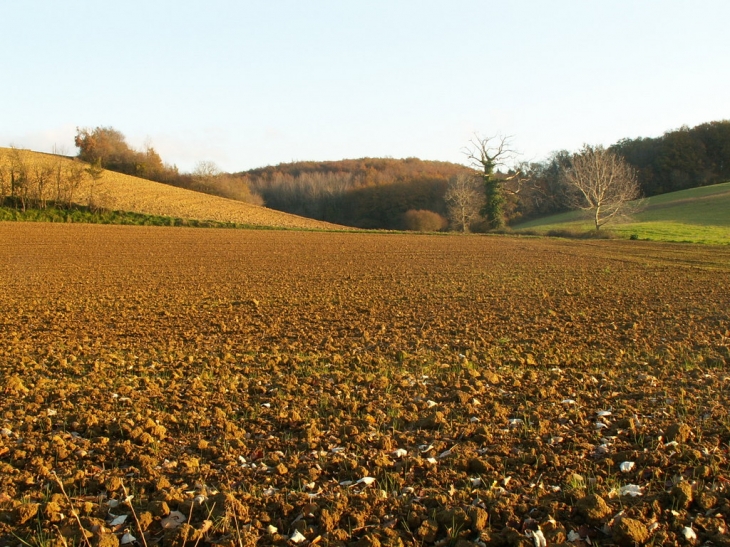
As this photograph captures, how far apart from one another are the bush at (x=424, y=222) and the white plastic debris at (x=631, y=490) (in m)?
67.2

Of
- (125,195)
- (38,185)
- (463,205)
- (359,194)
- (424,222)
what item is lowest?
(424,222)

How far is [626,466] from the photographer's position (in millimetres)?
5402

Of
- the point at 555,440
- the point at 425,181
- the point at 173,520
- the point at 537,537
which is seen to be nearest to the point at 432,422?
the point at 555,440

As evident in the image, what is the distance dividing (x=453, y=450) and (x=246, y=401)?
2.96 metres

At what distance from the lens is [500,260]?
27.3m

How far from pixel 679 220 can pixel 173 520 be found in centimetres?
6022

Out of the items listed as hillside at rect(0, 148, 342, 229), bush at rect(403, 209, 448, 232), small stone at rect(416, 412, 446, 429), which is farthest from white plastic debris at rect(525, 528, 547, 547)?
bush at rect(403, 209, 448, 232)

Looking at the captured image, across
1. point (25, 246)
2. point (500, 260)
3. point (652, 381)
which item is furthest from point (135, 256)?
point (652, 381)

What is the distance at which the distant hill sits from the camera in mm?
90562

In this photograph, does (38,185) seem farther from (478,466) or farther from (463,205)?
(478,466)

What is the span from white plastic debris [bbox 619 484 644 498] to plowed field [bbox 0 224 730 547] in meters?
0.02

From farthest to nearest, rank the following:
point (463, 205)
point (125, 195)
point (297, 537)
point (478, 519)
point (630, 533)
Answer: point (463, 205)
point (125, 195)
point (478, 519)
point (297, 537)
point (630, 533)

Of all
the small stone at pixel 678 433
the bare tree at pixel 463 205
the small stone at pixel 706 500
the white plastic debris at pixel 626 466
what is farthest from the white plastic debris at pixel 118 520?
the bare tree at pixel 463 205

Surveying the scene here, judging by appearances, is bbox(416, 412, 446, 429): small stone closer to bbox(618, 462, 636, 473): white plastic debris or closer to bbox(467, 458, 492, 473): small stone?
bbox(467, 458, 492, 473): small stone
